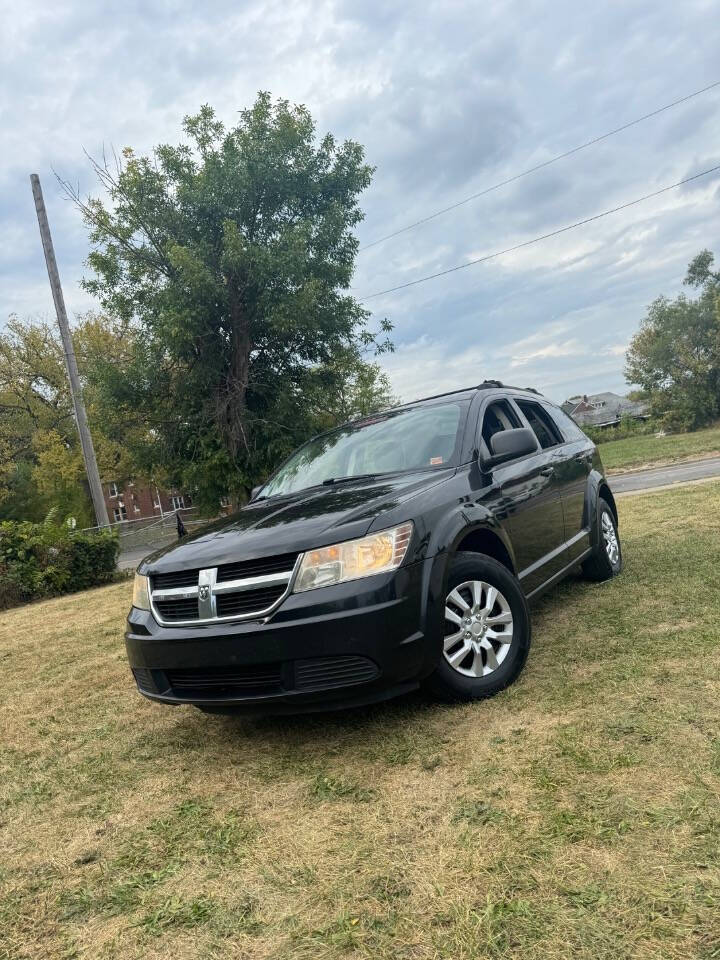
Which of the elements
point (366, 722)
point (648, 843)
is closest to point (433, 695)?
point (366, 722)

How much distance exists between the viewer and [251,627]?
2873mm

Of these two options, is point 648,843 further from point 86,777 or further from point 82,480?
point 82,480

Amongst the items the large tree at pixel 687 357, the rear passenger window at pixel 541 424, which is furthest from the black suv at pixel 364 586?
the large tree at pixel 687 357

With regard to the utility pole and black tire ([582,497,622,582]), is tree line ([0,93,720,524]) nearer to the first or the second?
the utility pole

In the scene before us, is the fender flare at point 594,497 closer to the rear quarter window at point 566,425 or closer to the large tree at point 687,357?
the rear quarter window at point 566,425

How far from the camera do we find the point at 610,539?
5652 millimetres

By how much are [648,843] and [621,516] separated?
299 inches

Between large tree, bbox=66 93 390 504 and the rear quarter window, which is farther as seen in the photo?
large tree, bbox=66 93 390 504

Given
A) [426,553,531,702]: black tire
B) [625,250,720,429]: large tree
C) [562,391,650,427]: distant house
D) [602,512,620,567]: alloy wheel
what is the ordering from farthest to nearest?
[562,391,650,427]: distant house < [625,250,720,429]: large tree < [602,512,620,567]: alloy wheel < [426,553,531,702]: black tire

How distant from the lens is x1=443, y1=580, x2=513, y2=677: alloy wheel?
323cm

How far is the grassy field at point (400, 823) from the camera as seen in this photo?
1799 millimetres

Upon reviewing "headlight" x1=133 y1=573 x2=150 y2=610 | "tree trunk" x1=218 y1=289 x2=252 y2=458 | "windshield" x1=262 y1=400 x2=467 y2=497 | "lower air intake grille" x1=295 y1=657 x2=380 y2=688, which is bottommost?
"lower air intake grille" x1=295 y1=657 x2=380 y2=688

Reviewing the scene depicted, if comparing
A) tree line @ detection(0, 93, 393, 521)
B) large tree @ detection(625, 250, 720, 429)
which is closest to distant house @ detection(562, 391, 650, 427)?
large tree @ detection(625, 250, 720, 429)

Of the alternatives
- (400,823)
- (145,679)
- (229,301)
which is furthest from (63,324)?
(400,823)
